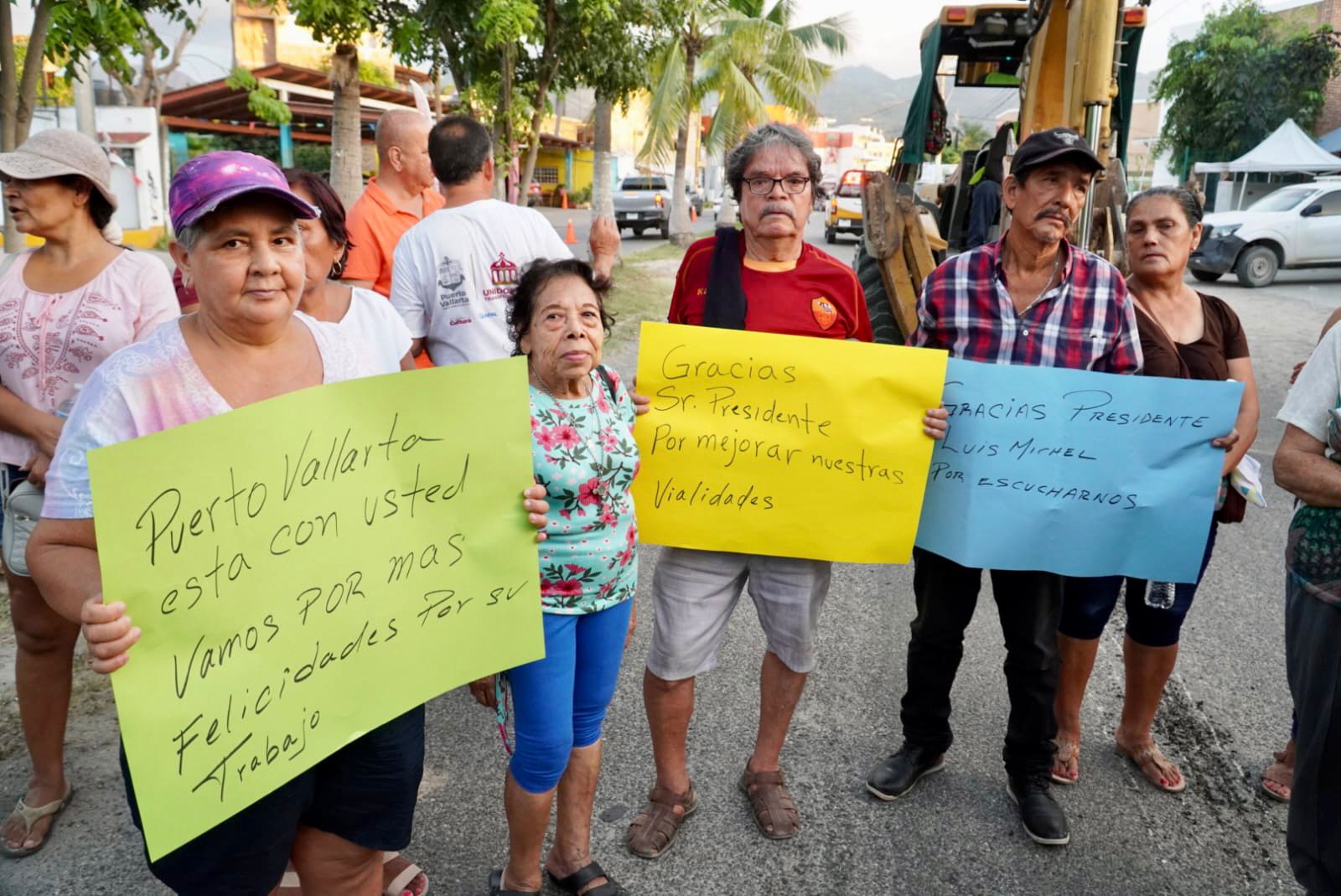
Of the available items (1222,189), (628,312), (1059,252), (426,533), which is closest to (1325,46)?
(1222,189)

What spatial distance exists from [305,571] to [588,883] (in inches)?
50.4

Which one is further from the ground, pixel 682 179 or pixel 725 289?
pixel 682 179

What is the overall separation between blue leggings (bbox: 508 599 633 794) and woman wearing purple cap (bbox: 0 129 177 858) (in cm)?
140

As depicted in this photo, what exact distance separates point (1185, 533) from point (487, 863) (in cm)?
217

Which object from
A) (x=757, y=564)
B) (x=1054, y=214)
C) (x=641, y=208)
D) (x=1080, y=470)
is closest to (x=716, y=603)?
(x=757, y=564)

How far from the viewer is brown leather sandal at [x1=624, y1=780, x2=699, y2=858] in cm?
269

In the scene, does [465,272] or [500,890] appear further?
[465,272]

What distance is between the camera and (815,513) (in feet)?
8.82

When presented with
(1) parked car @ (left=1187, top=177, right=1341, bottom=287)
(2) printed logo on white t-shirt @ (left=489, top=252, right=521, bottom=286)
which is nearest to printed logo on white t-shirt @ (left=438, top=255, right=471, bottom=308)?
(2) printed logo on white t-shirt @ (left=489, top=252, right=521, bottom=286)

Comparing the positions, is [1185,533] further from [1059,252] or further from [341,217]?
[341,217]

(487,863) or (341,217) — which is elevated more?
(341,217)

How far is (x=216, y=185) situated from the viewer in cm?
158

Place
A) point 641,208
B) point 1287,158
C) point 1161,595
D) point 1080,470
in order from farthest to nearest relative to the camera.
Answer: point 641,208 < point 1287,158 < point 1161,595 < point 1080,470

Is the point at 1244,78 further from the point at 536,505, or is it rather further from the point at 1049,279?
the point at 536,505
